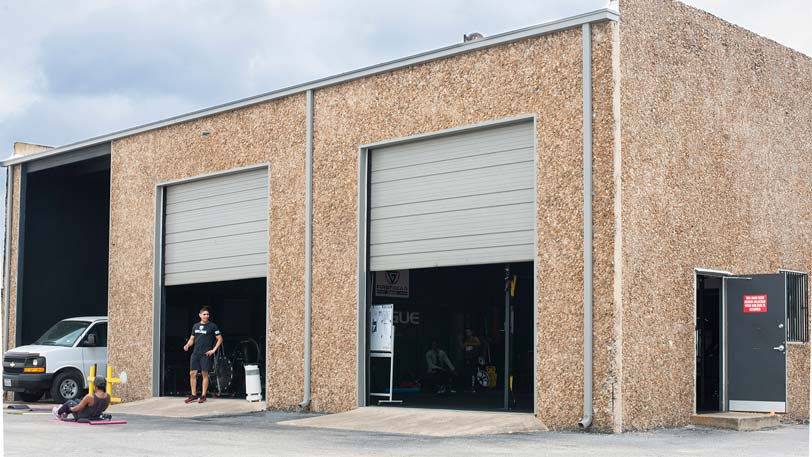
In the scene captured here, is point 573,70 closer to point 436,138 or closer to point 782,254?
point 436,138

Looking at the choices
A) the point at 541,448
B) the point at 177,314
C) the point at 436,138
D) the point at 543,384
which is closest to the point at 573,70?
the point at 436,138

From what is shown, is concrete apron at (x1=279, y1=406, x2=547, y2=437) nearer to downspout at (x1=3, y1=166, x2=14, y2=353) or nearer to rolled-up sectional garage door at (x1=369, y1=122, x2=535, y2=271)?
rolled-up sectional garage door at (x1=369, y1=122, x2=535, y2=271)

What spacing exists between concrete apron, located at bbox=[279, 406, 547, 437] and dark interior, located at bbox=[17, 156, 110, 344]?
1104 centimetres

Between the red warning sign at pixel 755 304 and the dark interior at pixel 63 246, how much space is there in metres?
15.1

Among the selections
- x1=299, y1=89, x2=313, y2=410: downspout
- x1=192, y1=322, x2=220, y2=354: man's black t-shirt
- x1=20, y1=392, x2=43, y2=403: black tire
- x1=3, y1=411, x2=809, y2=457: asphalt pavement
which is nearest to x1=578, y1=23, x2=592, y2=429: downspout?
x1=3, y1=411, x2=809, y2=457: asphalt pavement

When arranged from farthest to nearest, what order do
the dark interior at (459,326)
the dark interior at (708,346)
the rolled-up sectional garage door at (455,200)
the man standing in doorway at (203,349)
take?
the dark interior at (459,326) → the man standing in doorway at (203,349) → the dark interior at (708,346) → the rolled-up sectional garage door at (455,200)

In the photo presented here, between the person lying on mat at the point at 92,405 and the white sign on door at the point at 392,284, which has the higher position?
the white sign on door at the point at 392,284

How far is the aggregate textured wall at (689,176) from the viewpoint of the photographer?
535 inches

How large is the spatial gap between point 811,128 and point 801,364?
13.6 feet

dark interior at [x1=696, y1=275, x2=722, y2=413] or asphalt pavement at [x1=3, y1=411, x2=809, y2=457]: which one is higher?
dark interior at [x1=696, y1=275, x2=722, y2=413]

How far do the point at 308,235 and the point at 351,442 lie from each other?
565 centimetres

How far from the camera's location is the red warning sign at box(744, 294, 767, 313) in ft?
49.6

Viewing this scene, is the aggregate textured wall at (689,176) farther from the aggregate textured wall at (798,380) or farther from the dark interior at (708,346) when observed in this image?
the dark interior at (708,346)

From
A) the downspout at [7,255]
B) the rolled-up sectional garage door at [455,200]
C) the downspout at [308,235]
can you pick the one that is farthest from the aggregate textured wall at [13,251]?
the rolled-up sectional garage door at [455,200]
